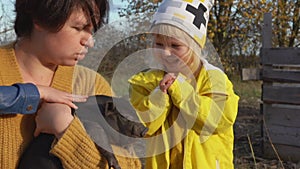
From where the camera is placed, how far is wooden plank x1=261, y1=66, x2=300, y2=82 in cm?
553

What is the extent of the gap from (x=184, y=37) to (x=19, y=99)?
931 mm

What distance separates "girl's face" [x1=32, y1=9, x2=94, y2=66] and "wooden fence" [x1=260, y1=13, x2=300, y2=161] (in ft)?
13.5

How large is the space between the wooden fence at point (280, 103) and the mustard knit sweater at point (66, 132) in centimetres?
404

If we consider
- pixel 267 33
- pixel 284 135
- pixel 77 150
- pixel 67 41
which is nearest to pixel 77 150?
pixel 77 150

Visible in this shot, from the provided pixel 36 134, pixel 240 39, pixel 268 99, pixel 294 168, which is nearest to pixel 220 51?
pixel 240 39

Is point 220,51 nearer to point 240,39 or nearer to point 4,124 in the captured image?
point 240,39

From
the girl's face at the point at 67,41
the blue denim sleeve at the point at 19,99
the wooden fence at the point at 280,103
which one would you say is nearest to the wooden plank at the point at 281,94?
the wooden fence at the point at 280,103

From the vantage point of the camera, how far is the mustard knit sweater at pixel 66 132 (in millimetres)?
1306

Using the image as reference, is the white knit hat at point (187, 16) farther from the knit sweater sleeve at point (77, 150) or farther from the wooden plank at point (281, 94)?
the wooden plank at point (281, 94)

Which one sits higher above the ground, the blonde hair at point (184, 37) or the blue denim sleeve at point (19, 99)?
the blonde hair at point (184, 37)

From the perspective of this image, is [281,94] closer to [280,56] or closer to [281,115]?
[281,115]

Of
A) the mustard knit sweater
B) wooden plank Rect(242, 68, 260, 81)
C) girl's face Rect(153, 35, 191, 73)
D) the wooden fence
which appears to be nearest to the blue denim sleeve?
the mustard knit sweater

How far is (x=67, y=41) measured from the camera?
4.71ft

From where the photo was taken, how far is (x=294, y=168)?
4.88 metres
